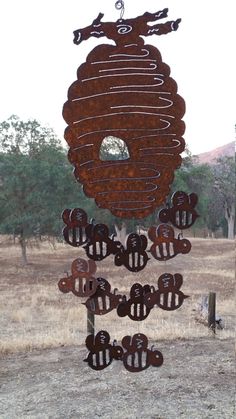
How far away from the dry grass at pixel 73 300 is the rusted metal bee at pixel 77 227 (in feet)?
12.0

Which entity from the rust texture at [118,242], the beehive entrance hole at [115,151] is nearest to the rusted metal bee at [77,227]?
the rust texture at [118,242]

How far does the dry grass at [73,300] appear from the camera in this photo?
26.9 ft

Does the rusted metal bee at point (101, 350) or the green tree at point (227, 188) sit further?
the green tree at point (227, 188)

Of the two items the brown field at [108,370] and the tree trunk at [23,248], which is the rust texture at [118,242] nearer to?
the brown field at [108,370]

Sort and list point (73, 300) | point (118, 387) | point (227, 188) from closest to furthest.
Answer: point (118, 387)
point (73, 300)
point (227, 188)

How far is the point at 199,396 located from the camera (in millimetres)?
5250

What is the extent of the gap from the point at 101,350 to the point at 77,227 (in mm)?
911

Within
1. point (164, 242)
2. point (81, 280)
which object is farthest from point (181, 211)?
point (81, 280)

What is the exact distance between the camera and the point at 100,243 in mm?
3592

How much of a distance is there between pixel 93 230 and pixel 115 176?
42cm

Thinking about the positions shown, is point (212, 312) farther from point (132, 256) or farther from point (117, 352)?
point (132, 256)

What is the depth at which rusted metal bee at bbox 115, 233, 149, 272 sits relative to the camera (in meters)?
3.58

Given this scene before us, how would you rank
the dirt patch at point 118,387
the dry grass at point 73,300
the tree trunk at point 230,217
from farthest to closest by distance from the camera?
the tree trunk at point 230,217 < the dry grass at point 73,300 < the dirt patch at point 118,387

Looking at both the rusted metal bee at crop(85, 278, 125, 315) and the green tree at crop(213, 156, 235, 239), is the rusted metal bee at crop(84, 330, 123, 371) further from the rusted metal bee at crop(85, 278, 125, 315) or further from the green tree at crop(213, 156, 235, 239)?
the green tree at crop(213, 156, 235, 239)
